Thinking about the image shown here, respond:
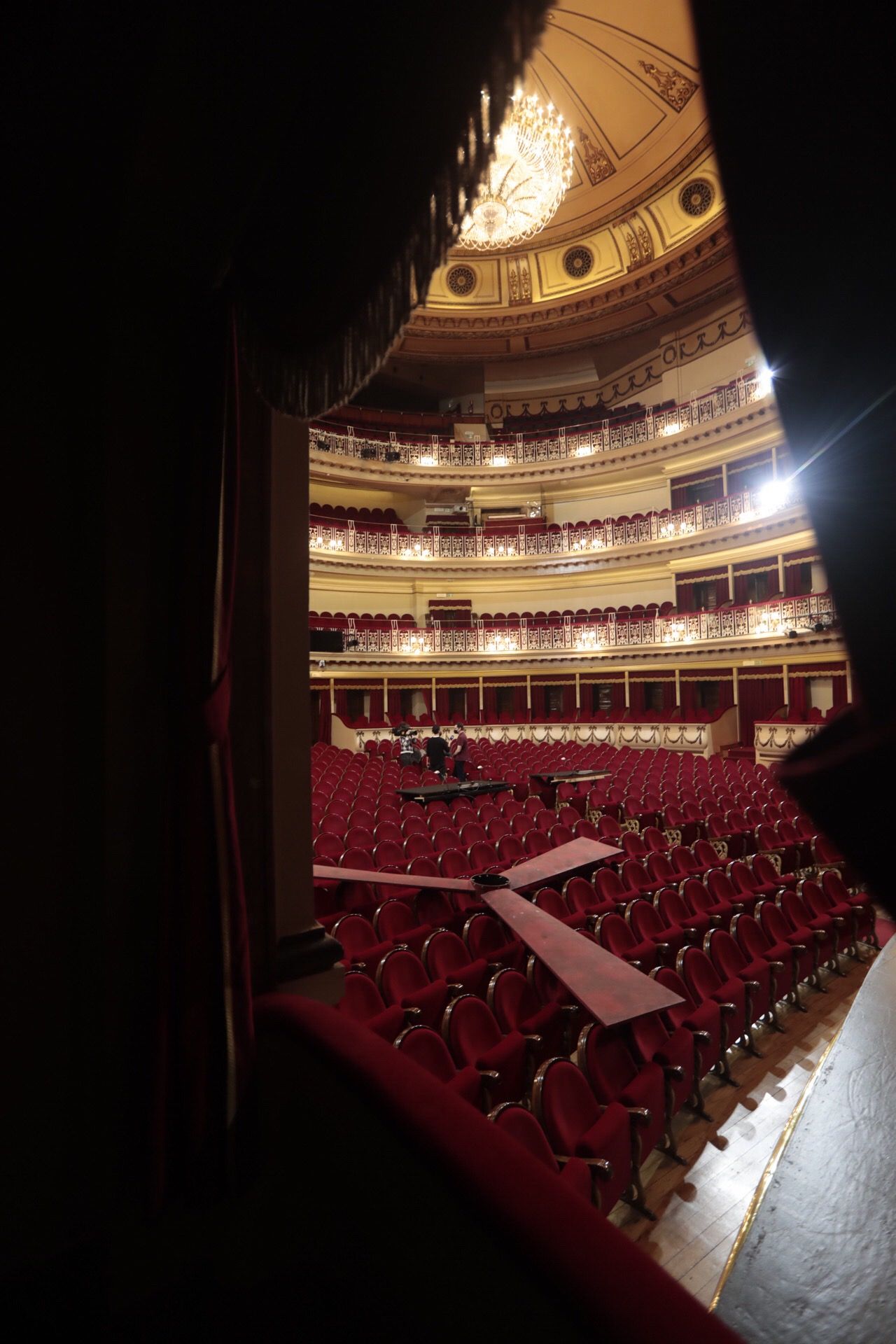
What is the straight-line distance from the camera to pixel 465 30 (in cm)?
80

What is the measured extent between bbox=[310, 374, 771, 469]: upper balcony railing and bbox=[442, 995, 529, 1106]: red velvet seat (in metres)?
15.9

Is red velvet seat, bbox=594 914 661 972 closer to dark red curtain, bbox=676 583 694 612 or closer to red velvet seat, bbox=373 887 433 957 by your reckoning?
red velvet seat, bbox=373 887 433 957

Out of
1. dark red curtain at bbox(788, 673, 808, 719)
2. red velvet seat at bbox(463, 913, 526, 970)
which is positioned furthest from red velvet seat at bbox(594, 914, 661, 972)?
dark red curtain at bbox(788, 673, 808, 719)

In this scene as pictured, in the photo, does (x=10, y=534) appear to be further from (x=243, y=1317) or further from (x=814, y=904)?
(x=814, y=904)

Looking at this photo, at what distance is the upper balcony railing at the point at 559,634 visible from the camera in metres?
14.2

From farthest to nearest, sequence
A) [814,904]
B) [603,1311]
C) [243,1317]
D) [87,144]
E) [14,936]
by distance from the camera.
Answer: [814,904], [14,936], [243,1317], [87,144], [603,1311]

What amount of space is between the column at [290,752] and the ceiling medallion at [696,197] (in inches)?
712

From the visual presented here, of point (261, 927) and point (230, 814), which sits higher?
point (230, 814)

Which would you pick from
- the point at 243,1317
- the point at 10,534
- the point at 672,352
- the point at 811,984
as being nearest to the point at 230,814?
the point at 10,534

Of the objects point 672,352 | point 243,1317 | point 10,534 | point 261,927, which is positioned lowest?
point 243,1317

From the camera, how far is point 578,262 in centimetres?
1794

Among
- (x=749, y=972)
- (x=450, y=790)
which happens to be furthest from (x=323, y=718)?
(x=749, y=972)

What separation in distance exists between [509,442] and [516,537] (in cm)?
340

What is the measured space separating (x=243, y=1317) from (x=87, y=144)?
2671 millimetres
